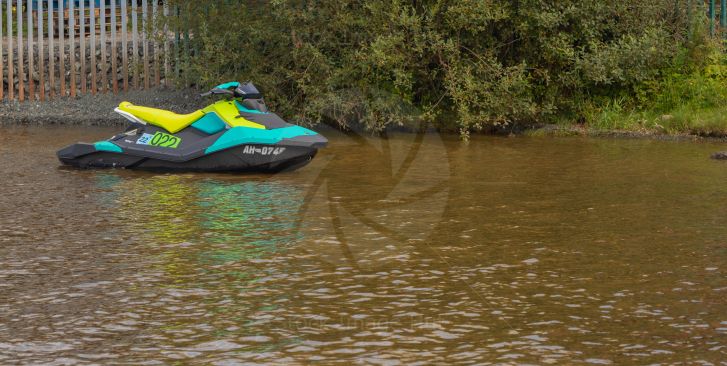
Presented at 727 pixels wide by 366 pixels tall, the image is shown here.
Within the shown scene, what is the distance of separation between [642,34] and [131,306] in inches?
464

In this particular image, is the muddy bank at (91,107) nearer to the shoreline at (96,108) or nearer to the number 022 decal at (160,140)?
the shoreline at (96,108)

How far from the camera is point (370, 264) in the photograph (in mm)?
7836

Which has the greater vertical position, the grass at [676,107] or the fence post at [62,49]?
the fence post at [62,49]

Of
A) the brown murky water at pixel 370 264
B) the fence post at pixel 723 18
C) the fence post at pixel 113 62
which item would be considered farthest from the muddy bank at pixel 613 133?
the fence post at pixel 113 62

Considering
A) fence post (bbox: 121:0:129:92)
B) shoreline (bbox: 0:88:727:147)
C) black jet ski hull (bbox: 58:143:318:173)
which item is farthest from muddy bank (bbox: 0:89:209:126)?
black jet ski hull (bbox: 58:143:318:173)

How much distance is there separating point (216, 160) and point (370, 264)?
4679 millimetres

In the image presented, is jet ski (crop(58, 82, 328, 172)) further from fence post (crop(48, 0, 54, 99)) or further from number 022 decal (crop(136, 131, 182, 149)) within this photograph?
fence post (crop(48, 0, 54, 99))

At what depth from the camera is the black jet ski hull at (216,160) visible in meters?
12.0

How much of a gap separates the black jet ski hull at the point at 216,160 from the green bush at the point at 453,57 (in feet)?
12.4

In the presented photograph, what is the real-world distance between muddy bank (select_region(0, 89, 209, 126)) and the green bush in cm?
122

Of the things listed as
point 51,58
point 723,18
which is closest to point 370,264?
point 723,18

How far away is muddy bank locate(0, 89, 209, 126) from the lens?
1794 cm

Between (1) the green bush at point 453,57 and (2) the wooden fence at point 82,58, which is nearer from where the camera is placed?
(1) the green bush at point 453,57

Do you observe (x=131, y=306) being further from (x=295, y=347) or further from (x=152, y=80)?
(x=152, y=80)
